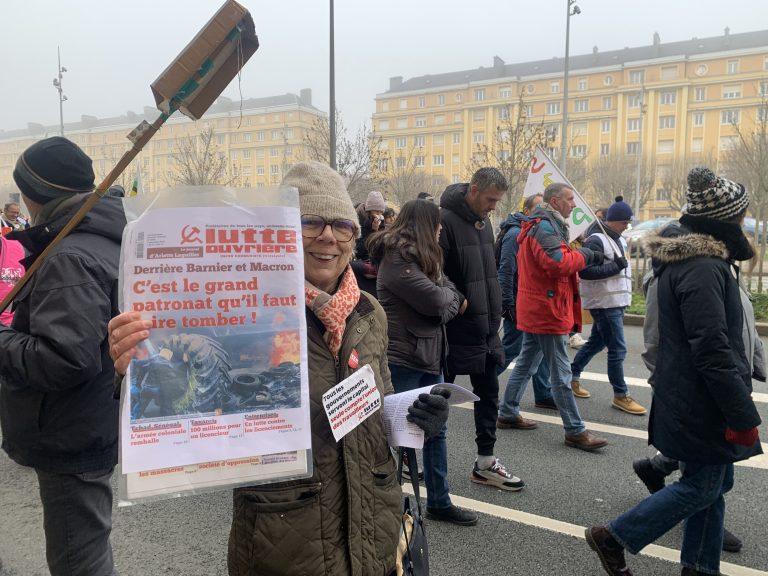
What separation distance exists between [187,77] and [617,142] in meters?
71.0

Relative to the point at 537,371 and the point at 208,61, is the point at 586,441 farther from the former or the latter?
the point at 208,61

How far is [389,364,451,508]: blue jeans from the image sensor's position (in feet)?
11.0

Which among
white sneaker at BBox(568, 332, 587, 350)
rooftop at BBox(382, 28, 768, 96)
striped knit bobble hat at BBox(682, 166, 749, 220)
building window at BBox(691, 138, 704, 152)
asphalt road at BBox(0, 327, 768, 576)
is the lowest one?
asphalt road at BBox(0, 327, 768, 576)

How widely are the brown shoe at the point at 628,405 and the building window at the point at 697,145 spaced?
2670 inches

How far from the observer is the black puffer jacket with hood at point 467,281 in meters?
3.60

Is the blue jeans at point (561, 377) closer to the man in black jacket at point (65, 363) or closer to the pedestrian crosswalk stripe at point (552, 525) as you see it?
the pedestrian crosswalk stripe at point (552, 525)

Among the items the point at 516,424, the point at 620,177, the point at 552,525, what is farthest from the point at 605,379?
the point at 620,177

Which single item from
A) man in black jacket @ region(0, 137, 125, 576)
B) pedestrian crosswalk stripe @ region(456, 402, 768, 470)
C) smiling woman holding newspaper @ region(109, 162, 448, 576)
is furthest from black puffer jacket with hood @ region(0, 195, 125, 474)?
pedestrian crosswalk stripe @ region(456, 402, 768, 470)

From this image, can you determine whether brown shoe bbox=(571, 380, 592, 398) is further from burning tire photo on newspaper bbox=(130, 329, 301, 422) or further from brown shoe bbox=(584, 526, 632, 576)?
burning tire photo on newspaper bbox=(130, 329, 301, 422)

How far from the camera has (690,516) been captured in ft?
8.74

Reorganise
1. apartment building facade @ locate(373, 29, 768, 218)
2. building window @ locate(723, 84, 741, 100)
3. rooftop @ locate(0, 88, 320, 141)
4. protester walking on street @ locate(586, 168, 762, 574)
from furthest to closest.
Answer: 1. rooftop @ locate(0, 88, 320, 141)
2. apartment building facade @ locate(373, 29, 768, 218)
3. building window @ locate(723, 84, 741, 100)
4. protester walking on street @ locate(586, 168, 762, 574)

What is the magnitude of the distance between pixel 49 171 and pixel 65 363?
745mm

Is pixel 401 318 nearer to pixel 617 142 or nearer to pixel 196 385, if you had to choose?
pixel 196 385

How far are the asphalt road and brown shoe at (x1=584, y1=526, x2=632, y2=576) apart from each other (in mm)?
199
